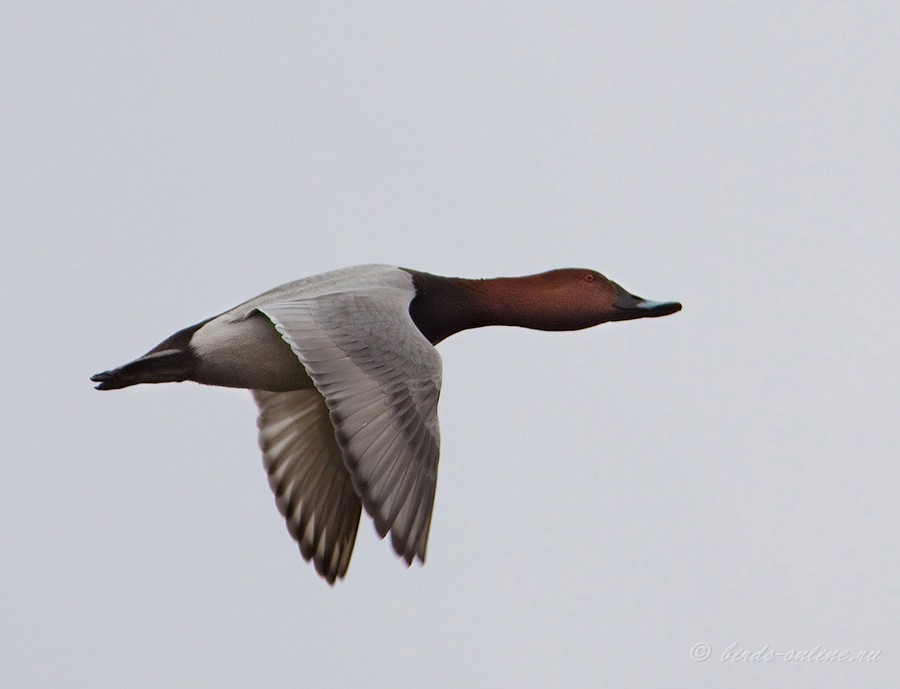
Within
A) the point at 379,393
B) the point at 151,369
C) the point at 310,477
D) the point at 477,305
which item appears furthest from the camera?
the point at 310,477

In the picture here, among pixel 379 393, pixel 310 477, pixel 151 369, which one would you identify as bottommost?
pixel 310 477

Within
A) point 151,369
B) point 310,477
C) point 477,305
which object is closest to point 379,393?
point 151,369

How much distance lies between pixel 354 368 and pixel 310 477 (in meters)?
1.73

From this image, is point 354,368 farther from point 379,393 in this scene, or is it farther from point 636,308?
point 636,308

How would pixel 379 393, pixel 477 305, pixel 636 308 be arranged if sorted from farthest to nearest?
1. pixel 636 308
2. pixel 477 305
3. pixel 379 393

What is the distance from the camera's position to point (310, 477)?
8.60m

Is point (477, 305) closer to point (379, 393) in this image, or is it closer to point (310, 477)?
point (310, 477)

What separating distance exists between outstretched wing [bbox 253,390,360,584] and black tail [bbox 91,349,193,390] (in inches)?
41.3

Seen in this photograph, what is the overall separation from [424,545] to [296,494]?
220 cm

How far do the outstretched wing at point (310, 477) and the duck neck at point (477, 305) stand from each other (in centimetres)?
87

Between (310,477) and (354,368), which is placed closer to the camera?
(354,368)

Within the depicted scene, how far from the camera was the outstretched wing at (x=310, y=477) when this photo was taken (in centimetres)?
850

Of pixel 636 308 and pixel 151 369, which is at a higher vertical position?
pixel 151 369

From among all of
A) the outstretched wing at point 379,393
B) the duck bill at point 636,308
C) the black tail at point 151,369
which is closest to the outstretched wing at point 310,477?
the black tail at point 151,369
